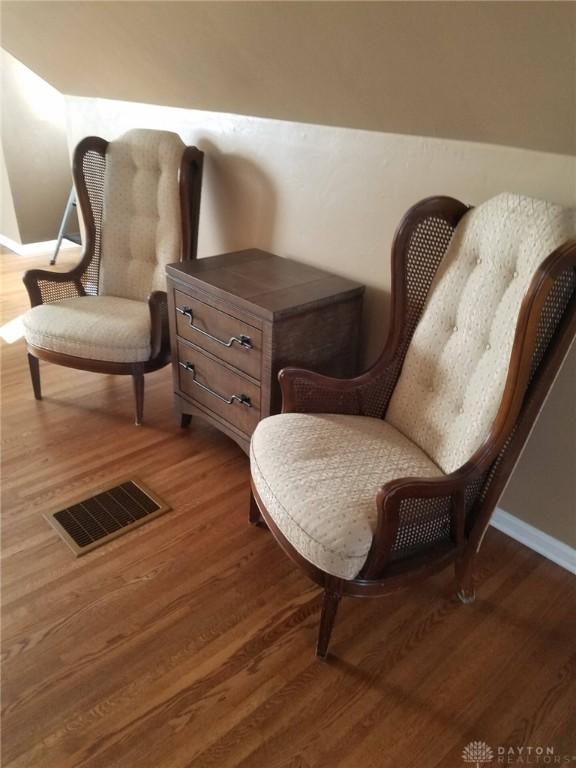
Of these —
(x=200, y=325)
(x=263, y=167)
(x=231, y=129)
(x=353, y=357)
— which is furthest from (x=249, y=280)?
(x=231, y=129)

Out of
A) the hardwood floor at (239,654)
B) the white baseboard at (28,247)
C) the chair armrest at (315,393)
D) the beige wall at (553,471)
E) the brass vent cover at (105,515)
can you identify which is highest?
the chair armrest at (315,393)

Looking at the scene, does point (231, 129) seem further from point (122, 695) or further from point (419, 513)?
point (122, 695)

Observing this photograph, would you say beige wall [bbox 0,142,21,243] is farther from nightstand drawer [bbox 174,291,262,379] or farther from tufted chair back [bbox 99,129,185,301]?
nightstand drawer [bbox 174,291,262,379]

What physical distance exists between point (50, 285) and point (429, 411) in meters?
1.78

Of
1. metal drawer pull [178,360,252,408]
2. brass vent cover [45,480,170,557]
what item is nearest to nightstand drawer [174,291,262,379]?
metal drawer pull [178,360,252,408]

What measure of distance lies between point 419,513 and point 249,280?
1001 millimetres

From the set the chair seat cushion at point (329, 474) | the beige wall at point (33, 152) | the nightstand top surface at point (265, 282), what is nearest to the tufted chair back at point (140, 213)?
the nightstand top surface at point (265, 282)

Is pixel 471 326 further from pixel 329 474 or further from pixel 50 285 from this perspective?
pixel 50 285

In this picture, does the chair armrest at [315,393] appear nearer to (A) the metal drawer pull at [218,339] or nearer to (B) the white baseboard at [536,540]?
(A) the metal drawer pull at [218,339]

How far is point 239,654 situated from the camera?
4.62ft

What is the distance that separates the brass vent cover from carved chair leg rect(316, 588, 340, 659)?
0.73m

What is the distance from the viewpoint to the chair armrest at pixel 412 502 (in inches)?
46.6

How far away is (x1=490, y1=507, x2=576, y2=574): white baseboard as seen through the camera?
5.61 ft

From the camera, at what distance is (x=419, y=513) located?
130cm
